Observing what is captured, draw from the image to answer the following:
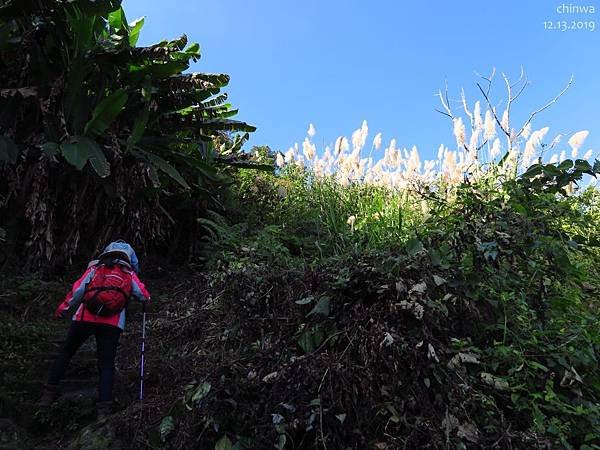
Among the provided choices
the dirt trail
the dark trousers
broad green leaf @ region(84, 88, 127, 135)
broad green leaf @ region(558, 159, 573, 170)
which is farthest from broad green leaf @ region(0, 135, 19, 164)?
broad green leaf @ region(558, 159, 573, 170)

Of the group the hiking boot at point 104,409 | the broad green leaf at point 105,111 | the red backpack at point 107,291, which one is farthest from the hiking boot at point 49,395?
the broad green leaf at point 105,111

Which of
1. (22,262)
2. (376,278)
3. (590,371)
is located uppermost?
(22,262)

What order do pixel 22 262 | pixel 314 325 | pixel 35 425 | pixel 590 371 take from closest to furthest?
pixel 590 371, pixel 314 325, pixel 35 425, pixel 22 262

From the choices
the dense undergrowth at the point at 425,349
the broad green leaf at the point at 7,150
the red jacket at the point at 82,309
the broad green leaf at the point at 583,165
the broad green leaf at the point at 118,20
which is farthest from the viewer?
the broad green leaf at the point at 118,20

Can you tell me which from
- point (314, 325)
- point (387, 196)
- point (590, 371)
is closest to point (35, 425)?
point (314, 325)

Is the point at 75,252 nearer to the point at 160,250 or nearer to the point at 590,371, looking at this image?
the point at 160,250

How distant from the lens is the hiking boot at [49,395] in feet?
11.3

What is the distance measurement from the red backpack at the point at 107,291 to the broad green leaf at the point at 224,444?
1.80m

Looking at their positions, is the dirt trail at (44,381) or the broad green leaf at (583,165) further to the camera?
the dirt trail at (44,381)

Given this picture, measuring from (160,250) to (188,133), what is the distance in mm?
1723

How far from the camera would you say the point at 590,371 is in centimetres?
227

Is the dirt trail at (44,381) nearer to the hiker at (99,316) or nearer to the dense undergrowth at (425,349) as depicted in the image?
the hiker at (99,316)

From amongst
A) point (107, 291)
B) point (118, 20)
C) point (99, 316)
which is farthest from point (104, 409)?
point (118, 20)

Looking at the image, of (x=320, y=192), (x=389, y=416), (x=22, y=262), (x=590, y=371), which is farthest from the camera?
(x=320, y=192)
